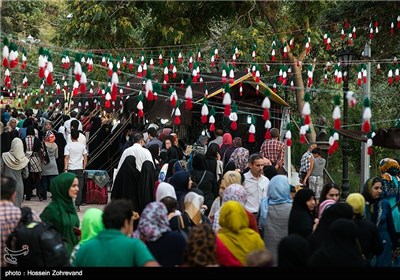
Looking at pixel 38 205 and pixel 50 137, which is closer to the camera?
pixel 38 205

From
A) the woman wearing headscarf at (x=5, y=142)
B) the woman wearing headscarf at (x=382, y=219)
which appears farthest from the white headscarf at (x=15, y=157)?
the woman wearing headscarf at (x=382, y=219)

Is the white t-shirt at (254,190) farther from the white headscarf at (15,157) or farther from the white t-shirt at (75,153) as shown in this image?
the white t-shirt at (75,153)

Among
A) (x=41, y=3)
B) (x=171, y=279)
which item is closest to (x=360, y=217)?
(x=171, y=279)

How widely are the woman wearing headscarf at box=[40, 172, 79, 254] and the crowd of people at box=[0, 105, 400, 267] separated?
1 cm

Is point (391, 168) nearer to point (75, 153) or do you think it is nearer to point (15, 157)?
point (75, 153)

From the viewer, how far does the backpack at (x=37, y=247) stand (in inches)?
277

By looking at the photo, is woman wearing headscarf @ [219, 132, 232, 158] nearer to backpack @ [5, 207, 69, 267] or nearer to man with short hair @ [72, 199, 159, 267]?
backpack @ [5, 207, 69, 267]

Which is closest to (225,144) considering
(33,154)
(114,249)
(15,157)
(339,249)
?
(33,154)

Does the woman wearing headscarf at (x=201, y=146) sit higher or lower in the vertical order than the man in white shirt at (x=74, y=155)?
higher

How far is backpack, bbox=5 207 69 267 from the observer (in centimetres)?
702

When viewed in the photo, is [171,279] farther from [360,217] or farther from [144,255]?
[360,217]

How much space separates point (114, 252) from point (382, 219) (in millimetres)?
5224

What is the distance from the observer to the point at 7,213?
744 centimetres

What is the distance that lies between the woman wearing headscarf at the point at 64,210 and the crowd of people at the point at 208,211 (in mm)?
10
